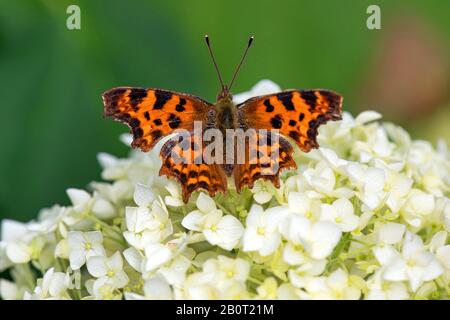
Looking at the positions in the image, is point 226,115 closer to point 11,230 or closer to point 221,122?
point 221,122

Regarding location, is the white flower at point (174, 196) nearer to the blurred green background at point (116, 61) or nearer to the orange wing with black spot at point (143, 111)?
the orange wing with black spot at point (143, 111)

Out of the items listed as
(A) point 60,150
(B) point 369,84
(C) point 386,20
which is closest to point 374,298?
(A) point 60,150

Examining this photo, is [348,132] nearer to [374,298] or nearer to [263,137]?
[263,137]

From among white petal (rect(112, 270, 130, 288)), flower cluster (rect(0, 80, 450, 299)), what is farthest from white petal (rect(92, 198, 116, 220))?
white petal (rect(112, 270, 130, 288))

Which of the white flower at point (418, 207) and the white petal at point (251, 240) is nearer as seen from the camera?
the white petal at point (251, 240)

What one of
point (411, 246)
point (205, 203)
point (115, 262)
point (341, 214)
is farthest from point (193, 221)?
point (411, 246)

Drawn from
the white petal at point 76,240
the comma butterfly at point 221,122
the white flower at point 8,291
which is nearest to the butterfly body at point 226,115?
the comma butterfly at point 221,122
